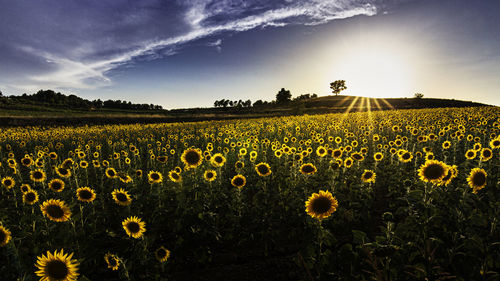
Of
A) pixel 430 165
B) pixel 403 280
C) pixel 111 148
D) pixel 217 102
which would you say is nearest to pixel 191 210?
pixel 403 280

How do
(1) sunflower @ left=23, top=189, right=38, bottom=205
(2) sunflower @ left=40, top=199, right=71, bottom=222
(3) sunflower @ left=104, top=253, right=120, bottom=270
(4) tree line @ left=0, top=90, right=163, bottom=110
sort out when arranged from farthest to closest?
(4) tree line @ left=0, top=90, right=163, bottom=110, (1) sunflower @ left=23, top=189, right=38, bottom=205, (2) sunflower @ left=40, top=199, right=71, bottom=222, (3) sunflower @ left=104, top=253, right=120, bottom=270

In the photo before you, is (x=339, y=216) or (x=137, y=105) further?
(x=137, y=105)

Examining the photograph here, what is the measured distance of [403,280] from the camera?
2.62 meters

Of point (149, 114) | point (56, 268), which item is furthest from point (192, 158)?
point (149, 114)

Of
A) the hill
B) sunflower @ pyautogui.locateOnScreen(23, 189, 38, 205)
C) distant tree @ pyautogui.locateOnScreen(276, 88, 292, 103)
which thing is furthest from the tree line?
sunflower @ pyautogui.locateOnScreen(23, 189, 38, 205)

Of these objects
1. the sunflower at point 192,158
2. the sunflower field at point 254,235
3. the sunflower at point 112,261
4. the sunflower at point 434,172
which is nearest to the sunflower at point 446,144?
the sunflower field at point 254,235

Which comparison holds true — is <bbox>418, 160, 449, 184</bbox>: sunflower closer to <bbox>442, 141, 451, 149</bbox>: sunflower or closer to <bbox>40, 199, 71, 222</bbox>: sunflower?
<bbox>442, 141, 451, 149</bbox>: sunflower

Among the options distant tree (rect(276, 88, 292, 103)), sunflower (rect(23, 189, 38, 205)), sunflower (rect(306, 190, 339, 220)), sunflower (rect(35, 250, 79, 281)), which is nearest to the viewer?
sunflower (rect(35, 250, 79, 281))

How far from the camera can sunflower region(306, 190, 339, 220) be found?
3041mm

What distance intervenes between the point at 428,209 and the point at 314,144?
7.97m

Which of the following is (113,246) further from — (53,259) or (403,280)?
(403,280)

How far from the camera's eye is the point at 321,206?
3.12 metres

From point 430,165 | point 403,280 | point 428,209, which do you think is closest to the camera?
point 403,280

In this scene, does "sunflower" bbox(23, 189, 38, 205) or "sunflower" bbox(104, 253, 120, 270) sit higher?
"sunflower" bbox(23, 189, 38, 205)
